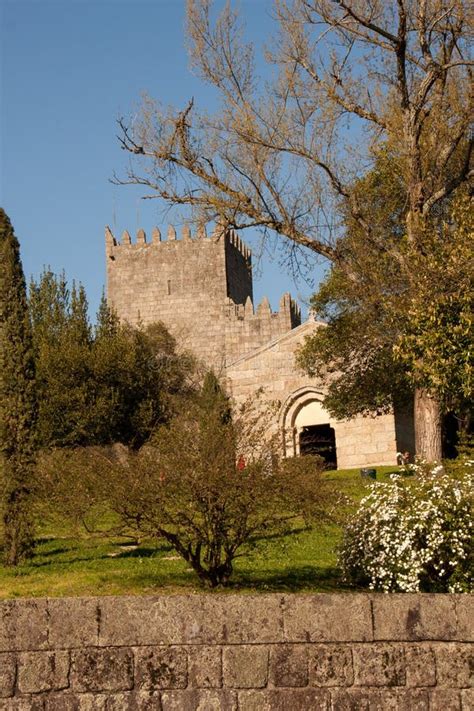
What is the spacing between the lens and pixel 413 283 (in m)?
15.0

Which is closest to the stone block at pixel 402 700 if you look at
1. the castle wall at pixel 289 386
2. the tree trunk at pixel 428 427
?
the tree trunk at pixel 428 427

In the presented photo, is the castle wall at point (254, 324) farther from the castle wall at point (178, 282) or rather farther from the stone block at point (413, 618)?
the stone block at point (413, 618)

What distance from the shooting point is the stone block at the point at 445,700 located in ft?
22.0

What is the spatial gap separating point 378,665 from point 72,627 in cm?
237

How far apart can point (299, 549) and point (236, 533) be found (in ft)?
11.3

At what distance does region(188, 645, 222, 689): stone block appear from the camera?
662 cm

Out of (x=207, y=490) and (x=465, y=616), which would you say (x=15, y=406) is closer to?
(x=207, y=490)

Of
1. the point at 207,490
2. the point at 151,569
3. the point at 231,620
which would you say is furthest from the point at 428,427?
the point at 231,620

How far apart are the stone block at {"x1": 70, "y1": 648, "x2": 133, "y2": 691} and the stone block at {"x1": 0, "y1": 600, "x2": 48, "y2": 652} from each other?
0.98 feet

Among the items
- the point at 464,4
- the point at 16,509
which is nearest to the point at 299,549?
the point at 16,509

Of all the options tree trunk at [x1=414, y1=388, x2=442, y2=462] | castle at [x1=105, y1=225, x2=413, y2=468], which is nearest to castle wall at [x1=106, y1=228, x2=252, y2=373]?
castle at [x1=105, y1=225, x2=413, y2=468]

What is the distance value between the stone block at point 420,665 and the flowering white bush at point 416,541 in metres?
2.58

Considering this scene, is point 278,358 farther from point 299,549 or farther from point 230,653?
point 230,653

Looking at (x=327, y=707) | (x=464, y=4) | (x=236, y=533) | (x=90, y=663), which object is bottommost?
(x=327, y=707)
